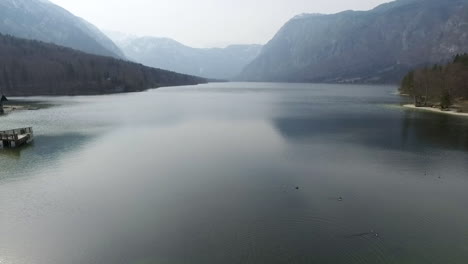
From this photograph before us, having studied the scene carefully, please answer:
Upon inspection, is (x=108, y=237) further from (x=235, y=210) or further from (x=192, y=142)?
(x=192, y=142)

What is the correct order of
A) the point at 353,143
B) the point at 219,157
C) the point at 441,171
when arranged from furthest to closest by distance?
the point at 353,143 → the point at 219,157 → the point at 441,171

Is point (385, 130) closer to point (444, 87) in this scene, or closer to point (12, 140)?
point (444, 87)

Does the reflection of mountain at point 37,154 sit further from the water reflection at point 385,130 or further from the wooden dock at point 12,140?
the water reflection at point 385,130

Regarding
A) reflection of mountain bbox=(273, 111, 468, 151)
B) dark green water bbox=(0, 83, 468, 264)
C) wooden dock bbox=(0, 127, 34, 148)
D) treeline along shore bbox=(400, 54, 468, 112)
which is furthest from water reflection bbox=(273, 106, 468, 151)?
wooden dock bbox=(0, 127, 34, 148)

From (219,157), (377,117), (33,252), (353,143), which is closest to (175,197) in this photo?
(33,252)

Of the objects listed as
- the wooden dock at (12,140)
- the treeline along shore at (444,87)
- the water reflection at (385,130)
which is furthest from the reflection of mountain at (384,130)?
the wooden dock at (12,140)

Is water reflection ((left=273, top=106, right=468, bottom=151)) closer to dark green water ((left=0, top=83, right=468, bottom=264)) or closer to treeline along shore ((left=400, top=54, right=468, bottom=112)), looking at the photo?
dark green water ((left=0, top=83, right=468, bottom=264))
